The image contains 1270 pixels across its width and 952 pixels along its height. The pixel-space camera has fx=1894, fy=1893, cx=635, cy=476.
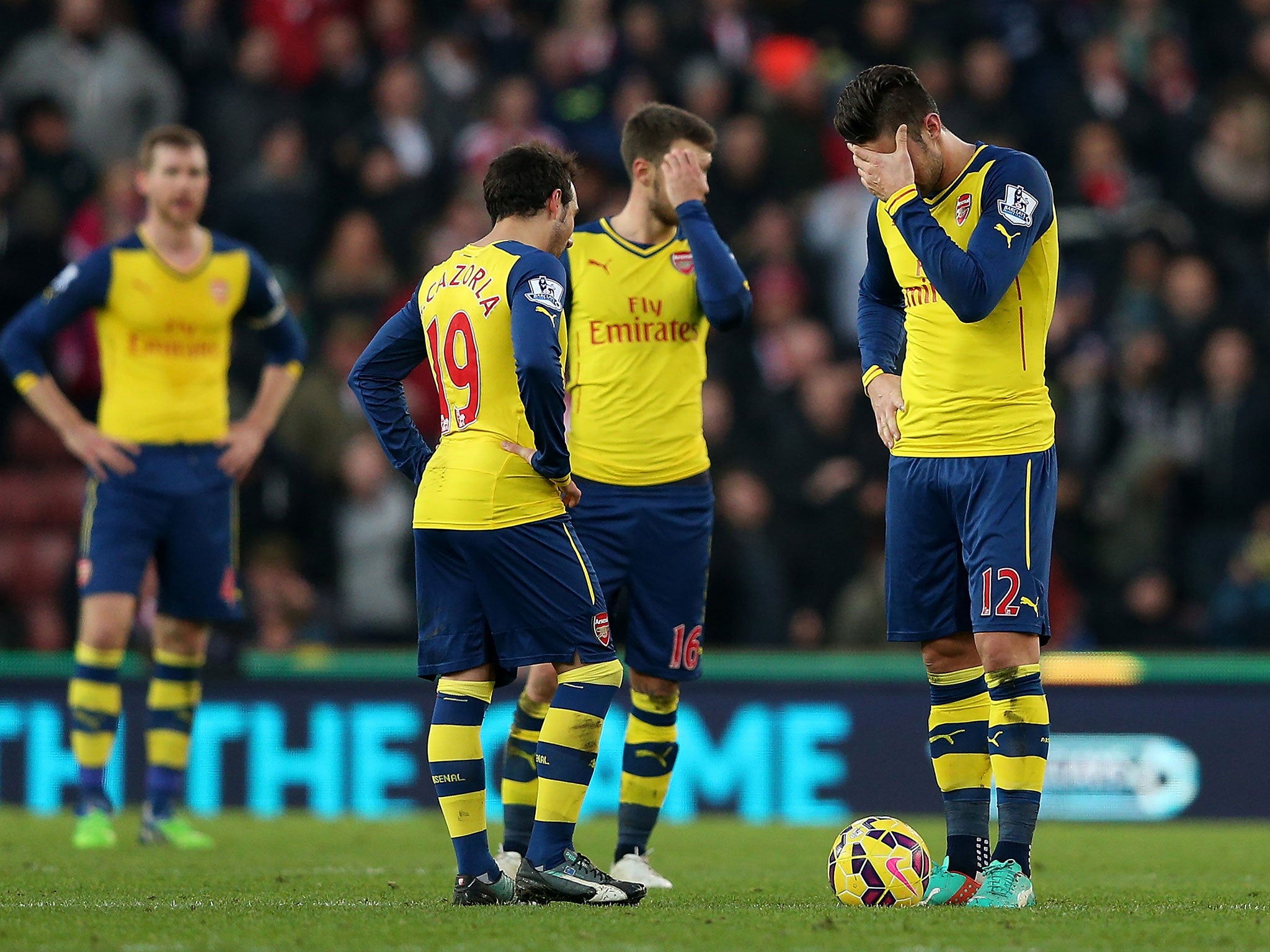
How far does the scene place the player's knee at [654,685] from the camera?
7.35m

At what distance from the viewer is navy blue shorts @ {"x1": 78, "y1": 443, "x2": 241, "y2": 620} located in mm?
8938

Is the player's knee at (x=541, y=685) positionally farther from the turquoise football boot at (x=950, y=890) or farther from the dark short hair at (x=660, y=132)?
the dark short hair at (x=660, y=132)

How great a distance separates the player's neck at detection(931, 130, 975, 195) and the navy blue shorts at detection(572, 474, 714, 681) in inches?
66.1

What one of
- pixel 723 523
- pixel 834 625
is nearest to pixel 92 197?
pixel 723 523

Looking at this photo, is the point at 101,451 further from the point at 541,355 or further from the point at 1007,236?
the point at 1007,236

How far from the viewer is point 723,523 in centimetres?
1195

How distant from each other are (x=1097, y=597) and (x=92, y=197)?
7.65 m

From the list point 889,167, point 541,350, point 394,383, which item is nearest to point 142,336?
point 394,383

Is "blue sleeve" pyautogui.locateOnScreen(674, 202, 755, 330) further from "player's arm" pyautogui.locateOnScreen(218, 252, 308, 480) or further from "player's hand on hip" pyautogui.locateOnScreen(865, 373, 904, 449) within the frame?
"player's arm" pyautogui.locateOnScreen(218, 252, 308, 480)

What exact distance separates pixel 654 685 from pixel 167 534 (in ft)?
9.53

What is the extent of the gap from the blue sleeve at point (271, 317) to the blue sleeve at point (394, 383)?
3017 mm

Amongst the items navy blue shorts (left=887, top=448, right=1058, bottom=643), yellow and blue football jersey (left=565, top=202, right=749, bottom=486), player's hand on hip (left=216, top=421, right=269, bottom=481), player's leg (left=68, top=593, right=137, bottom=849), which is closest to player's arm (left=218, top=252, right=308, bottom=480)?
player's hand on hip (left=216, top=421, right=269, bottom=481)

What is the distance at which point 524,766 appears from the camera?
7199 millimetres

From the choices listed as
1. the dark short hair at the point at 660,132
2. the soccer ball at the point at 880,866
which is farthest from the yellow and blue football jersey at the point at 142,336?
the soccer ball at the point at 880,866
